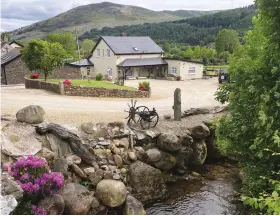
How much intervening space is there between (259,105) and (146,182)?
6260 mm

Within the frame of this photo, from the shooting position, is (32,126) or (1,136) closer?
(1,136)

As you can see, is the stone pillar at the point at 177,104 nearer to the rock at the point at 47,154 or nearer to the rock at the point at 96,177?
the rock at the point at 96,177

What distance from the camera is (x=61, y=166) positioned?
11.4 m

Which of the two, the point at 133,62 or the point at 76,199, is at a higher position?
the point at 133,62

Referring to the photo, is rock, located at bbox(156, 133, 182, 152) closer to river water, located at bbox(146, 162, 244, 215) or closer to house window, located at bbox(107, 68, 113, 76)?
river water, located at bbox(146, 162, 244, 215)

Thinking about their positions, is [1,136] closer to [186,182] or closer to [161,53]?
[186,182]

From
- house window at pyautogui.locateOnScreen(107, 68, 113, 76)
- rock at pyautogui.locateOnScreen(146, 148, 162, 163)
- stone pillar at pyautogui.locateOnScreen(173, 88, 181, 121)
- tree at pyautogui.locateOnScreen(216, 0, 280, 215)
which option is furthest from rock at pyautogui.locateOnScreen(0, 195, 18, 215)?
house window at pyautogui.locateOnScreen(107, 68, 113, 76)

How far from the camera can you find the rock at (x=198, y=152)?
16438mm

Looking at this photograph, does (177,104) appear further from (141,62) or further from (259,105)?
(141,62)

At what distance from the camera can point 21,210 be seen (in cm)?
855

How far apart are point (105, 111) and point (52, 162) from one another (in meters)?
7.12

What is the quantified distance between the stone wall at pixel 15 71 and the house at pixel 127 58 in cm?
1002

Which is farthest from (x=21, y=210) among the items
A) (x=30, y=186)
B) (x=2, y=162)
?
(x=2, y=162)

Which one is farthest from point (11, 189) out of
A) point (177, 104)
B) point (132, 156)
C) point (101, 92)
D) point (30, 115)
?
point (101, 92)
